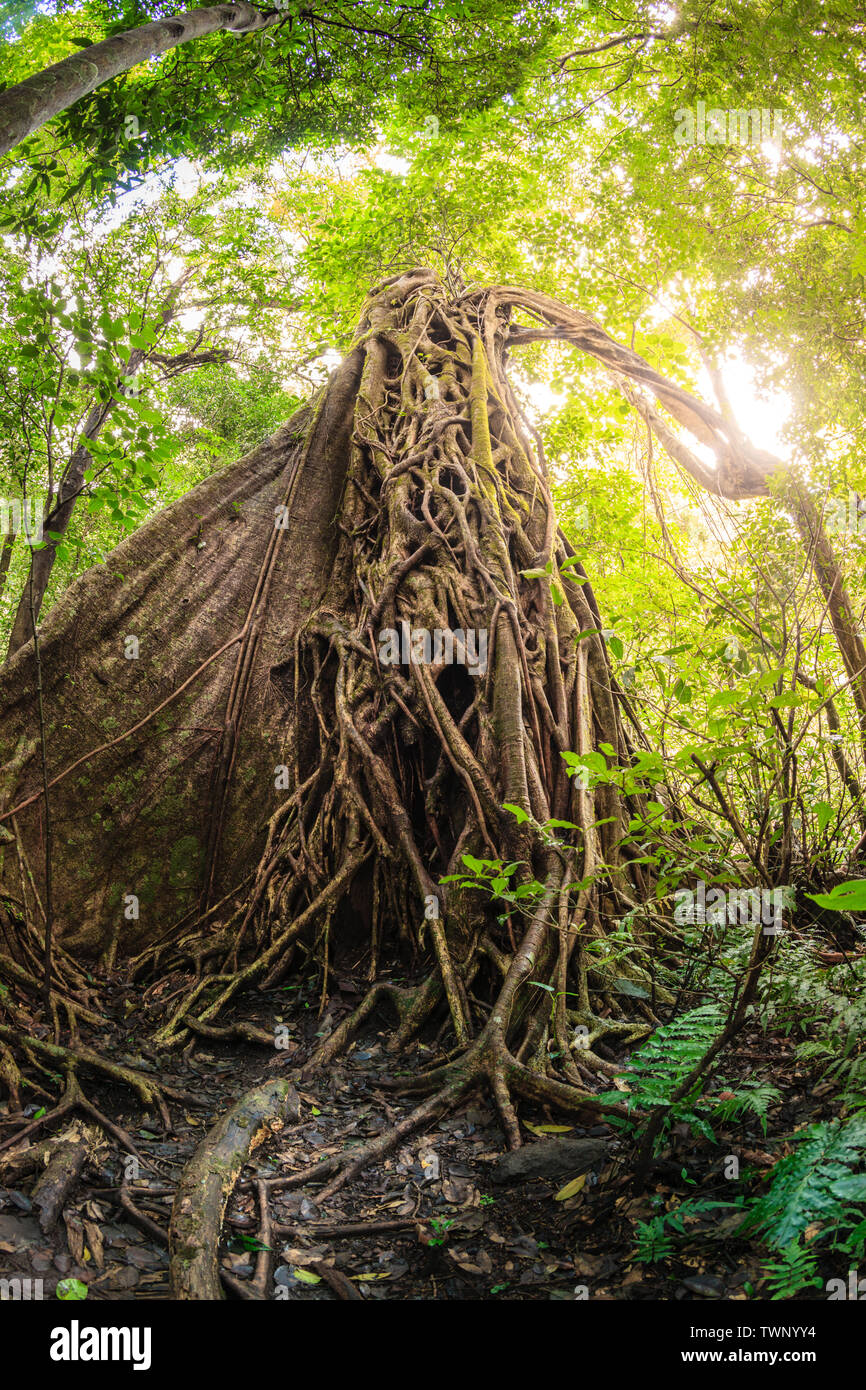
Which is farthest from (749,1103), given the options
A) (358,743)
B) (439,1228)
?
(358,743)

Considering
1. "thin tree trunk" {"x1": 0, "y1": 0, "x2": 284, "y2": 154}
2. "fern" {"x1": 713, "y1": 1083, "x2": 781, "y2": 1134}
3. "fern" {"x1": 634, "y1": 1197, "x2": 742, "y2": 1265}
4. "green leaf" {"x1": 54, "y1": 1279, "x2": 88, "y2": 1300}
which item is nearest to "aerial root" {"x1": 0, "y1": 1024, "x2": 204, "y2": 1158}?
"green leaf" {"x1": 54, "y1": 1279, "x2": 88, "y2": 1300}

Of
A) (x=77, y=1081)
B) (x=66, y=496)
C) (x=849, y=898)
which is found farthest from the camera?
(x=66, y=496)

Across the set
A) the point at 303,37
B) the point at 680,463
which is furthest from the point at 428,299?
the point at 680,463

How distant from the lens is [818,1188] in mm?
1333

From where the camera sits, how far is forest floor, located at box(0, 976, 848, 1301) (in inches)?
65.1

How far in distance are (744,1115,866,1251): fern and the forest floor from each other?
0.11 metres

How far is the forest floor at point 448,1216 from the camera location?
1653mm

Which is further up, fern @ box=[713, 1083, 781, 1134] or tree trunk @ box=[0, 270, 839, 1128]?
tree trunk @ box=[0, 270, 839, 1128]

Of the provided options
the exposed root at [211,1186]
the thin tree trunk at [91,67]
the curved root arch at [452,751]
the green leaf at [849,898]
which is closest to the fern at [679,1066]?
the curved root arch at [452,751]

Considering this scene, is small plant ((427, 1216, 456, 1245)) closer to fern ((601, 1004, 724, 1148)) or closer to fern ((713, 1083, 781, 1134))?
fern ((601, 1004, 724, 1148))

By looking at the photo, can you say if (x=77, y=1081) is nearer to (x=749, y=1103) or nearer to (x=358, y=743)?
(x=358, y=743)

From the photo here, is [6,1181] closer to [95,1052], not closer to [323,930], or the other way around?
[95,1052]

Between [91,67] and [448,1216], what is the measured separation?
374 cm

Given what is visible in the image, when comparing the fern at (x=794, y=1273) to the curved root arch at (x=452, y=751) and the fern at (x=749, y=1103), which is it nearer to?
the fern at (x=749, y=1103)
